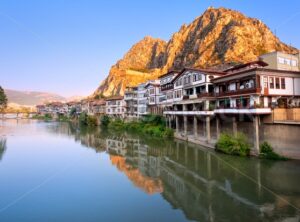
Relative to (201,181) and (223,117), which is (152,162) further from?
(223,117)

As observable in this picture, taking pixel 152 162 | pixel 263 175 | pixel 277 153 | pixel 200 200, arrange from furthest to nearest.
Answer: pixel 152 162, pixel 277 153, pixel 263 175, pixel 200 200

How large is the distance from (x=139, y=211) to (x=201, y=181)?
8145mm

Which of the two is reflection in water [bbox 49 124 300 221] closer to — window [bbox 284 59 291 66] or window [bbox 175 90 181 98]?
window [bbox 175 90 181 98]

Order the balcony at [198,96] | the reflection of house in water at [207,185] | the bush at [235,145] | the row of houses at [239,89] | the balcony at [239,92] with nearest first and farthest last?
the reflection of house in water at [207,185] → the balcony at [239,92] → the bush at [235,145] → the row of houses at [239,89] → the balcony at [198,96]

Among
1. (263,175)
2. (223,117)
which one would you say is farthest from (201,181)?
(223,117)

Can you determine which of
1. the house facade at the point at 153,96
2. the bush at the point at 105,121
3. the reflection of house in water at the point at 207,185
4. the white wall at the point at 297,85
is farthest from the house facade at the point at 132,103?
the white wall at the point at 297,85

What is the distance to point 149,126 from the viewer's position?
60156mm

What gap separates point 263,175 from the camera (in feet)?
70.5

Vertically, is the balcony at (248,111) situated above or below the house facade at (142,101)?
below

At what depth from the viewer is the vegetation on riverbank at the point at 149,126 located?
166 feet

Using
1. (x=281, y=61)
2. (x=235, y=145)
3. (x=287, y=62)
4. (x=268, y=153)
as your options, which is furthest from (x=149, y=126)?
(x=268, y=153)

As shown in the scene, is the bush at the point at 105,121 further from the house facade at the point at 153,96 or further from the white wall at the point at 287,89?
the white wall at the point at 287,89

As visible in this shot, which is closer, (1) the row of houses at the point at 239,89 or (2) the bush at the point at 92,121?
(1) the row of houses at the point at 239,89

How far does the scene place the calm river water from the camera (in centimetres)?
1500
